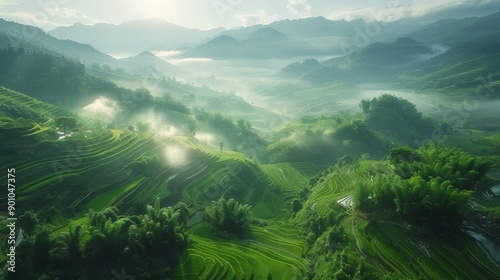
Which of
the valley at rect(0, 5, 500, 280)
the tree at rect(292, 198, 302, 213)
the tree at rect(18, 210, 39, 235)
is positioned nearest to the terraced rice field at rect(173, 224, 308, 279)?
the valley at rect(0, 5, 500, 280)

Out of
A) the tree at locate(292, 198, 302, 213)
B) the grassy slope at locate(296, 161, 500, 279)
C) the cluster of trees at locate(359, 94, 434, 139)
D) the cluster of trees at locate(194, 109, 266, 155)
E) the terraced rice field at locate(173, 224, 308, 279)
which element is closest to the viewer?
the grassy slope at locate(296, 161, 500, 279)

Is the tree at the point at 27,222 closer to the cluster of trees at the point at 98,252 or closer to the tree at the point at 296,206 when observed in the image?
the cluster of trees at the point at 98,252

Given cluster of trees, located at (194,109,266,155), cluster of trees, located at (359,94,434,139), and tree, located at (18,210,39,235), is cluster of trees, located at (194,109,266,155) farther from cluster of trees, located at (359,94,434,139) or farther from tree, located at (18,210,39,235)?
tree, located at (18,210,39,235)


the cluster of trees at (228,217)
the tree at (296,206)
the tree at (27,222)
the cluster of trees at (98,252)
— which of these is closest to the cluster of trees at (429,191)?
the cluster of trees at (228,217)

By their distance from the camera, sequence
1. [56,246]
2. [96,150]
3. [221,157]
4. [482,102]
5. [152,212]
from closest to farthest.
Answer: [56,246]
[152,212]
[96,150]
[221,157]
[482,102]

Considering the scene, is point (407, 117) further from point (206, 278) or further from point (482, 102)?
point (206, 278)

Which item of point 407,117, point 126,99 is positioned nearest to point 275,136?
point 407,117
